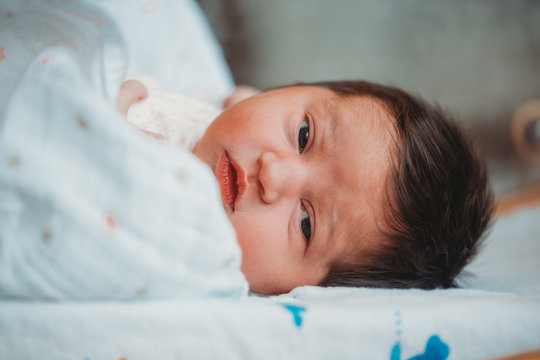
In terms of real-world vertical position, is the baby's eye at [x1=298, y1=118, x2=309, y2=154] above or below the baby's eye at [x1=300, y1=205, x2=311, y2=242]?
above

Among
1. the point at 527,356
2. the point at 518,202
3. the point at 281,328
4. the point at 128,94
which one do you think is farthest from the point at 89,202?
the point at 518,202

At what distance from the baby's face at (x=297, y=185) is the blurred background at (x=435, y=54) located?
1.03 meters

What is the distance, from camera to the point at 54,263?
463 mm

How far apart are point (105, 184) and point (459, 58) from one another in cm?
179

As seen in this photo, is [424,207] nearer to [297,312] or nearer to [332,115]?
[332,115]

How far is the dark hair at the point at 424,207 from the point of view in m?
0.78

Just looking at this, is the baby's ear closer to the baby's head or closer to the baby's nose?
the baby's head

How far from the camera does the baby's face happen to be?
2.41ft

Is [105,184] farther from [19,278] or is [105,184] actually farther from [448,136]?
[448,136]

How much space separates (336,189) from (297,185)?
68mm

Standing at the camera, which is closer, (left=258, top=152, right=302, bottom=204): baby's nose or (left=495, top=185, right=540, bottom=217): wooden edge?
(left=258, top=152, right=302, bottom=204): baby's nose

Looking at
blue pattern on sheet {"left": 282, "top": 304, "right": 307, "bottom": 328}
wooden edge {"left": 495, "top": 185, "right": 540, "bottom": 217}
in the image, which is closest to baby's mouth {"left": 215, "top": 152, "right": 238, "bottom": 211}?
blue pattern on sheet {"left": 282, "top": 304, "right": 307, "bottom": 328}

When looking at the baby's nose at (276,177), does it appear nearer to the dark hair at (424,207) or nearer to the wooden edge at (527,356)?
the dark hair at (424,207)

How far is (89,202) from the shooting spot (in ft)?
1.52
